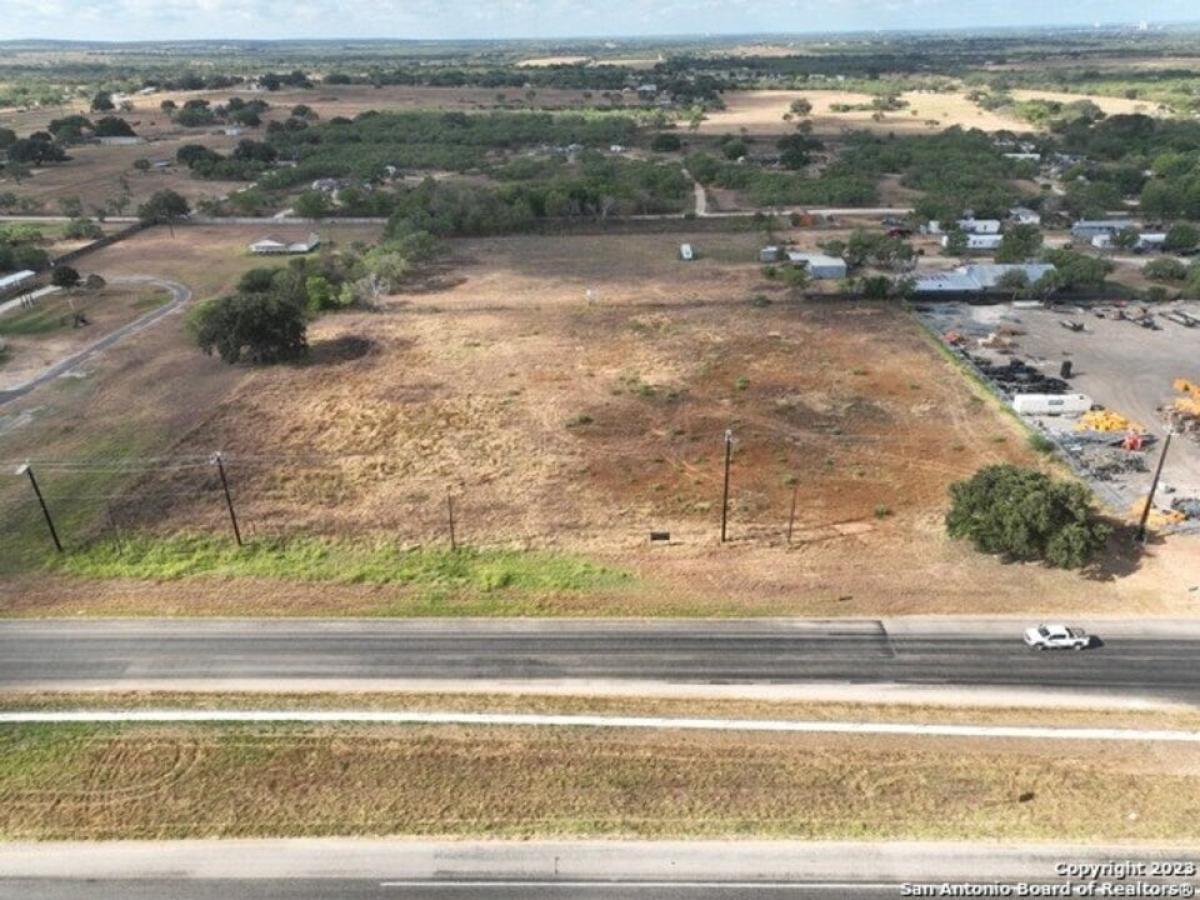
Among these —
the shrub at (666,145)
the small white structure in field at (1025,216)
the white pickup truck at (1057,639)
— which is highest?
the shrub at (666,145)

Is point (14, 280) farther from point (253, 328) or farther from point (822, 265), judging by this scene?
point (822, 265)

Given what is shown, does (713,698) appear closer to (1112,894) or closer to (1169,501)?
(1112,894)

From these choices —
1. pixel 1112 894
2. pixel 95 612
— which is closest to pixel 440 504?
pixel 95 612

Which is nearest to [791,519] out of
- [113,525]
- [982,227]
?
[113,525]

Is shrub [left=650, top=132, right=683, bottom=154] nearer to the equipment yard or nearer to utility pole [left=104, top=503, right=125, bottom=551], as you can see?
the equipment yard

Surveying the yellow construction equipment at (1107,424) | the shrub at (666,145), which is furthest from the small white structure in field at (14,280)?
the shrub at (666,145)

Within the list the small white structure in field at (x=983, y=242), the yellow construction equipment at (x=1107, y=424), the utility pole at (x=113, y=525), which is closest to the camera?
the utility pole at (x=113, y=525)

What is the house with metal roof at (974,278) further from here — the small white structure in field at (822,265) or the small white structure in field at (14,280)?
the small white structure in field at (14,280)
